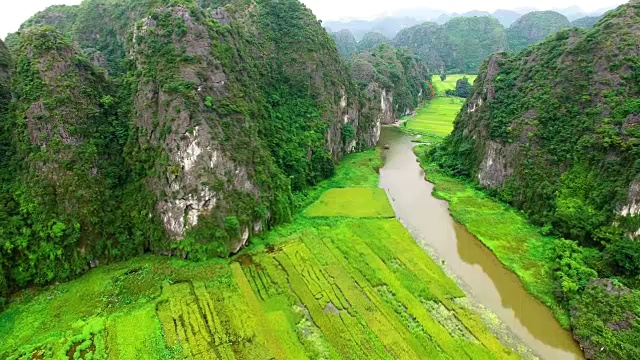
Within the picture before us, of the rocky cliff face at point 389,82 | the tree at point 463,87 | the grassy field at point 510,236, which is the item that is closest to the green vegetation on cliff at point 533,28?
the tree at point 463,87

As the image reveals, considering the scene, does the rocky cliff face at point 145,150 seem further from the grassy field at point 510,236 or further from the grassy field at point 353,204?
the grassy field at point 510,236

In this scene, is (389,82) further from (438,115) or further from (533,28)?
(533,28)

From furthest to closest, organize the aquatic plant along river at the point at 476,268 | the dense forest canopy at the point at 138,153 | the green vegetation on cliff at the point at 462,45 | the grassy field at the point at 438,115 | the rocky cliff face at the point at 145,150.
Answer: the green vegetation on cliff at the point at 462,45 → the grassy field at the point at 438,115 → the rocky cliff face at the point at 145,150 → the dense forest canopy at the point at 138,153 → the aquatic plant along river at the point at 476,268

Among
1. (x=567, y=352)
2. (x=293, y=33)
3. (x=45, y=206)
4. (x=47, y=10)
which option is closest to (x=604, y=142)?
(x=567, y=352)

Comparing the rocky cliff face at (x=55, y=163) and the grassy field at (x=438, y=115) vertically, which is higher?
the rocky cliff face at (x=55, y=163)

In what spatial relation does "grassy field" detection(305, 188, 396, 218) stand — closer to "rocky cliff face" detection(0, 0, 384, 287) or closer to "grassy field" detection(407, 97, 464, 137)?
"rocky cliff face" detection(0, 0, 384, 287)

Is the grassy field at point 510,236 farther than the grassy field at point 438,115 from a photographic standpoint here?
No
